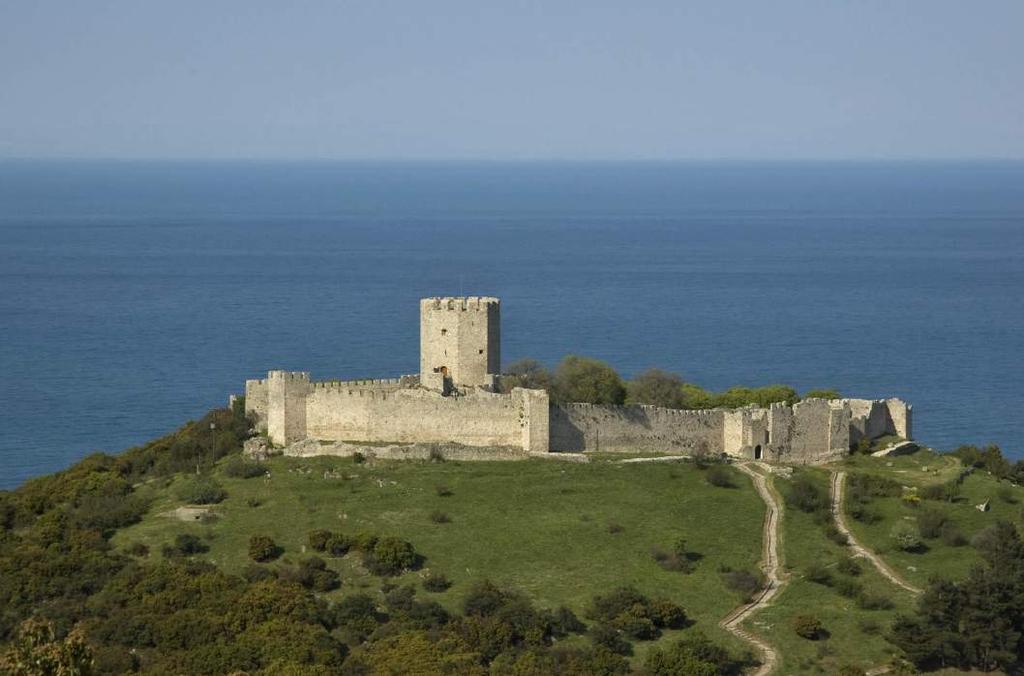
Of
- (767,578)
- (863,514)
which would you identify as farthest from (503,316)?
(767,578)

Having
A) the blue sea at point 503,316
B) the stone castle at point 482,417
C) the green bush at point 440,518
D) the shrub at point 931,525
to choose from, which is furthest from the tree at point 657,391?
the blue sea at point 503,316

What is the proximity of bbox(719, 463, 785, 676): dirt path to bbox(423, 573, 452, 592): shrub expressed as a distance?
6.17m

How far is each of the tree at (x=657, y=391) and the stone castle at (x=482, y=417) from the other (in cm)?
309

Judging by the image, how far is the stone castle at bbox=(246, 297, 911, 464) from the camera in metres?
51.7

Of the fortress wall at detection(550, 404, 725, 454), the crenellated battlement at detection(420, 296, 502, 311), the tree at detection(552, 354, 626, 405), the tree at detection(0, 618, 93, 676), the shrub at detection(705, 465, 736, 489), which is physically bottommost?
the shrub at detection(705, 465, 736, 489)

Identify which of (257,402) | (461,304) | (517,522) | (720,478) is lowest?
(517,522)

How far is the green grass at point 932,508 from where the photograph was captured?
45.9 metres

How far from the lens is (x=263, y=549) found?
145 feet

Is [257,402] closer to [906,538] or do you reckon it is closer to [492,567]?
[492,567]

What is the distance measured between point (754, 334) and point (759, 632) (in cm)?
6835

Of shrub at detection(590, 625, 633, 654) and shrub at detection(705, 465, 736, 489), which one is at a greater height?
shrub at detection(705, 465, 736, 489)

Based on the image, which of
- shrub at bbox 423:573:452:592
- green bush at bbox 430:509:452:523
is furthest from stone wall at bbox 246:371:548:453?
shrub at bbox 423:573:452:592

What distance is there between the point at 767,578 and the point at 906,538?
4392 mm

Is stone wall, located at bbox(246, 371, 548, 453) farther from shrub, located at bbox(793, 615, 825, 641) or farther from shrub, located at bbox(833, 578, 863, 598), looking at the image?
shrub, located at bbox(793, 615, 825, 641)
